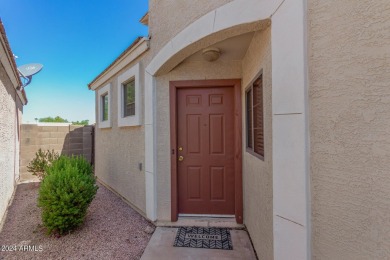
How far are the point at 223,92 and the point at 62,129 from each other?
7.94 m

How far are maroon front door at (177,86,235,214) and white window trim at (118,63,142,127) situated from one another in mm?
942

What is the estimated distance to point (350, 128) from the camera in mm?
1397

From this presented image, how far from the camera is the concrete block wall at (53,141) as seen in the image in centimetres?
744

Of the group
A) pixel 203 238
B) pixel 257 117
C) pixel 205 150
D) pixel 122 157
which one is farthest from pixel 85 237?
pixel 257 117

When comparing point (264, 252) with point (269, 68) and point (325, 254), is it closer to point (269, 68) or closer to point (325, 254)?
point (325, 254)

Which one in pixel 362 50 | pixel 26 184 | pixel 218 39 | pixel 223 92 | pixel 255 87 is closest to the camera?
pixel 362 50

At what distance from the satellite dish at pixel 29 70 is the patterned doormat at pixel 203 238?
720 centimetres

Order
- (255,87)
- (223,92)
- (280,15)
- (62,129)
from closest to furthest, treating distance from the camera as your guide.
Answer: (280,15), (255,87), (223,92), (62,129)

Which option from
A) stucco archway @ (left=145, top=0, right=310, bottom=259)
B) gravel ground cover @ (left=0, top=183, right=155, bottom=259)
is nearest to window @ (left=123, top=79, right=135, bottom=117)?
gravel ground cover @ (left=0, top=183, right=155, bottom=259)

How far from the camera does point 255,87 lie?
119 inches

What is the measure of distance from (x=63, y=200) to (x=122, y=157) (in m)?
2.09

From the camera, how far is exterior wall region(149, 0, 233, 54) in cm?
283

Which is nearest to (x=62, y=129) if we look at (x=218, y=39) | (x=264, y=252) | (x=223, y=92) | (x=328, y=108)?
(x=223, y=92)

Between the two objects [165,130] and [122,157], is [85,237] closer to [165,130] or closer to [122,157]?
[122,157]
